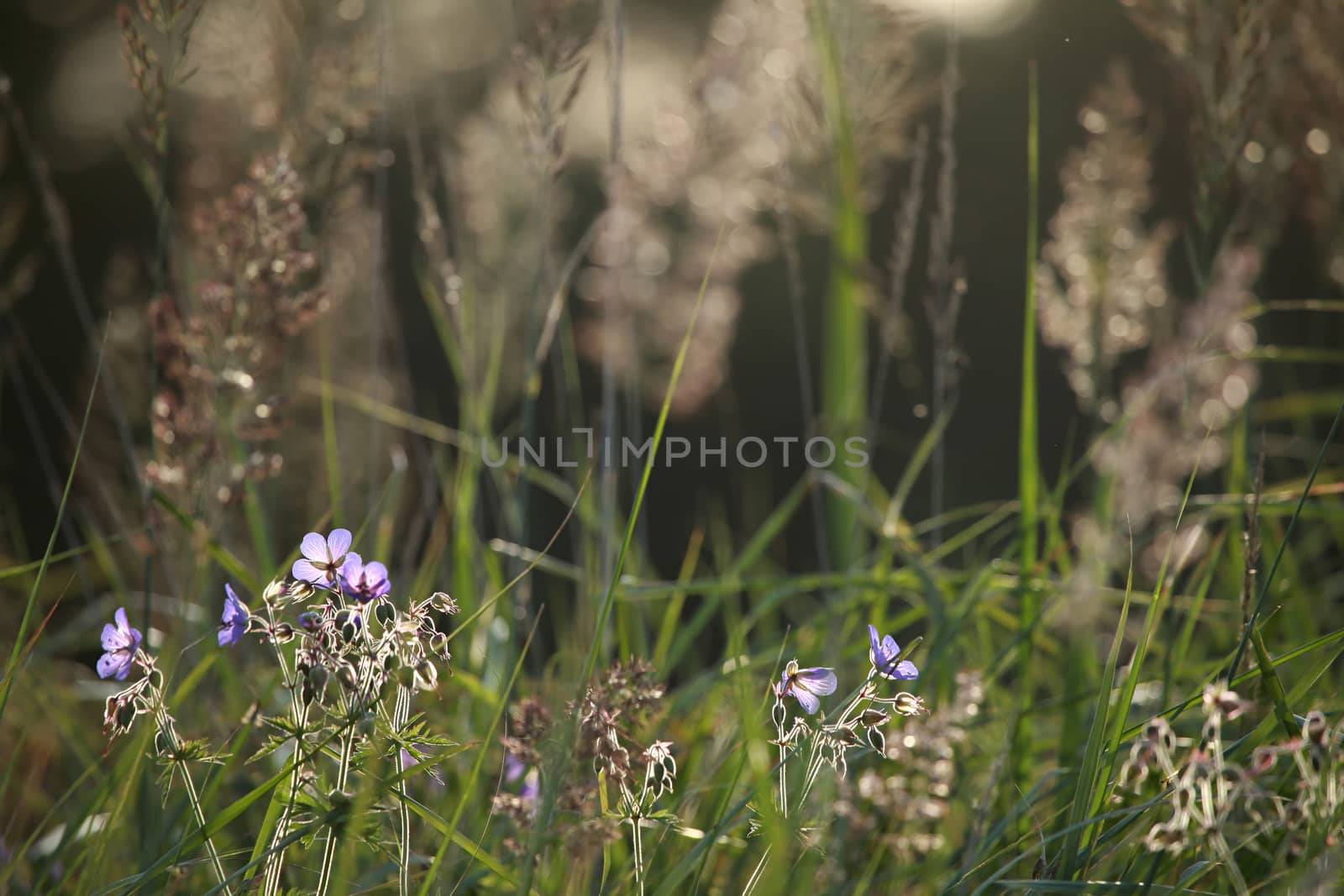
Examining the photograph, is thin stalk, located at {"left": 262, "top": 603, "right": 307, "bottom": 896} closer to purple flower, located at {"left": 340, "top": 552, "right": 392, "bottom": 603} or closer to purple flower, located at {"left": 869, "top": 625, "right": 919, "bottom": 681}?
purple flower, located at {"left": 340, "top": 552, "right": 392, "bottom": 603}

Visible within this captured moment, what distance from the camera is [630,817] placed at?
2.74 feet

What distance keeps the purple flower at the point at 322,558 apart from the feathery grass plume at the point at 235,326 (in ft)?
1.75

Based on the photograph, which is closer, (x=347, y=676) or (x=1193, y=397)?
(x=347, y=676)

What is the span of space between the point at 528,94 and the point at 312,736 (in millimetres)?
899

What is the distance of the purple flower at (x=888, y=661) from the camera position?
869 millimetres

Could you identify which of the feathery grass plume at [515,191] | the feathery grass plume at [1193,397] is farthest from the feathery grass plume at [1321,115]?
the feathery grass plume at [515,191]

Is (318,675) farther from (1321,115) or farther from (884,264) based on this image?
(884,264)

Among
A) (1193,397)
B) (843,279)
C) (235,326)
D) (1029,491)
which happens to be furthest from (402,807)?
(1193,397)

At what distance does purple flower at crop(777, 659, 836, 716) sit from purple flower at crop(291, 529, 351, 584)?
1.27 ft

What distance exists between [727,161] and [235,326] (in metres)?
1.29

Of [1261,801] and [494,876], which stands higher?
[1261,801]

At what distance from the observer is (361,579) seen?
0.82m

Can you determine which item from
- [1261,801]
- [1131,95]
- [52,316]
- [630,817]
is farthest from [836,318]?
[52,316]

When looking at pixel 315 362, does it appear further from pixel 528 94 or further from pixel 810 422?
pixel 810 422
